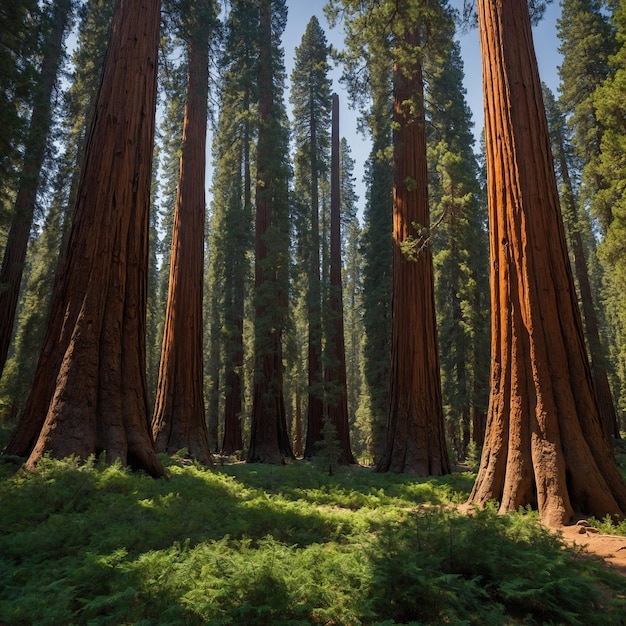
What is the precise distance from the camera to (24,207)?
545 inches

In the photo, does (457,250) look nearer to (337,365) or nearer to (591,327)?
(337,365)

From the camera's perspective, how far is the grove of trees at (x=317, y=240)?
541cm

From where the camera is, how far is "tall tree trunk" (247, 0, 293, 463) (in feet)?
48.5

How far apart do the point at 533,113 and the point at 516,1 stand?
6.17ft

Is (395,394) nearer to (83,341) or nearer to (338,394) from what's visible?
(83,341)

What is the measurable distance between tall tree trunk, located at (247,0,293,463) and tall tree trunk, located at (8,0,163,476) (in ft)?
25.4

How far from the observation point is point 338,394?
18156mm

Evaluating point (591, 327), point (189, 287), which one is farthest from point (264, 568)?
point (591, 327)

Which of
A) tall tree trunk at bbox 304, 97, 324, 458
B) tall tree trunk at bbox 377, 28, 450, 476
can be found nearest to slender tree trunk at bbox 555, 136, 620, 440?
tall tree trunk at bbox 304, 97, 324, 458

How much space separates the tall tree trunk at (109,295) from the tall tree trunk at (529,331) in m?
4.89

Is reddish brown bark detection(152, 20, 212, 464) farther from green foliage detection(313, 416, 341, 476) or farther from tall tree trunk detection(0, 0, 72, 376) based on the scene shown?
tall tree trunk detection(0, 0, 72, 376)

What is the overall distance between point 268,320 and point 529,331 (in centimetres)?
1057

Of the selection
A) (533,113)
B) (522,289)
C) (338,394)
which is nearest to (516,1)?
(533,113)

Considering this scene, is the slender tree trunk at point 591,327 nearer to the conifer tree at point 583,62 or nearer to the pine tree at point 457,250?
the conifer tree at point 583,62
